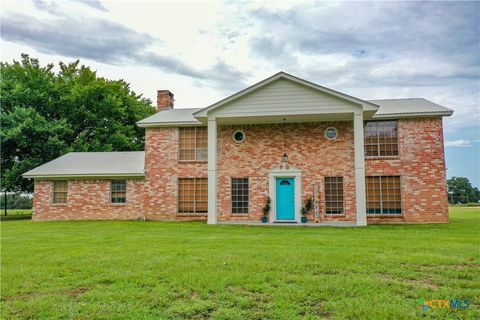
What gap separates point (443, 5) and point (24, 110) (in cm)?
2524

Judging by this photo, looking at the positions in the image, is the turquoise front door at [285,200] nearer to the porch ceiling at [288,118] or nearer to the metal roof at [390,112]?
the porch ceiling at [288,118]

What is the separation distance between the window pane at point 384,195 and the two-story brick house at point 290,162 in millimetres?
44

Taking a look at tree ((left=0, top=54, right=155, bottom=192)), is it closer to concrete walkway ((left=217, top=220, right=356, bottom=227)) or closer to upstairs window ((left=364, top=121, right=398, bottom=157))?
concrete walkway ((left=217, top=220, right=356, bottom=227))

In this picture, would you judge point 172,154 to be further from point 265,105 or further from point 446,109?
point 446,109

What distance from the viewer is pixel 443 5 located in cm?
1200

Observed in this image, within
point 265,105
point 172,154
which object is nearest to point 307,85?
point 265,105

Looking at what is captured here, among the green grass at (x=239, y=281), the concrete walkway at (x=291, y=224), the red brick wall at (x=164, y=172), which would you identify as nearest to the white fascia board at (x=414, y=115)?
the concrete walkway at (x=291, y=224)

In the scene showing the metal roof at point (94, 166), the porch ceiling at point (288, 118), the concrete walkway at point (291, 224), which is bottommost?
the concrete walkway at point (291, 224)

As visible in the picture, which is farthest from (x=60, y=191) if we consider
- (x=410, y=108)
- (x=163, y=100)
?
(x=410, y=108)

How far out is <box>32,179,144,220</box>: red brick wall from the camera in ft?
63.9

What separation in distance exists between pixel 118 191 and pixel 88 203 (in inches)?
69.5

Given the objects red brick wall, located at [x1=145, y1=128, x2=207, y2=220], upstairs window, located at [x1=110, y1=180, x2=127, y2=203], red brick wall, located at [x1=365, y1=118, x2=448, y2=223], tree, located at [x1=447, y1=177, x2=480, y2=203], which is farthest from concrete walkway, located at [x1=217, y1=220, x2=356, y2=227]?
tree, located at [x1=447, y1=177, x2=480, y2=203]

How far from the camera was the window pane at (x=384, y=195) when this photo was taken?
1694 cm

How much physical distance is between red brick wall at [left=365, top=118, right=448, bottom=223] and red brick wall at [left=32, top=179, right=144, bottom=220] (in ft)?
38.6
